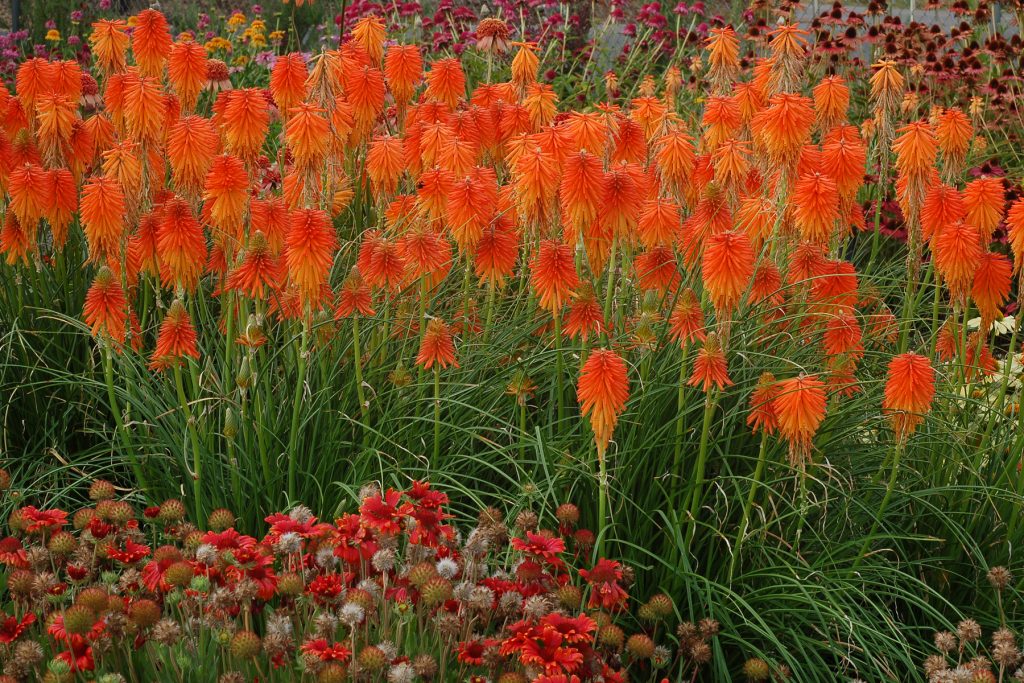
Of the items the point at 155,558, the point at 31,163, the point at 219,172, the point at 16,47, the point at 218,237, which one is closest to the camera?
the point at 155,558

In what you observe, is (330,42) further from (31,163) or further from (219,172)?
(219,172)

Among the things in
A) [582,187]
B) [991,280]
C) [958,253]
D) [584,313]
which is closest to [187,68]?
[582,187]

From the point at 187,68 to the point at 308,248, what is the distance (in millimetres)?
1239

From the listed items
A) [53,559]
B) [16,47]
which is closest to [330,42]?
[16,47]

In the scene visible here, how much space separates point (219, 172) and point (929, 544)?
90.0 inches

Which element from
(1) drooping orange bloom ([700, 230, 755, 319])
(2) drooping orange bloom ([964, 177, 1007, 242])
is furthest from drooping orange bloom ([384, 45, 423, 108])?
(2) drooping orange bloom ([964, 177, 1007, 242])

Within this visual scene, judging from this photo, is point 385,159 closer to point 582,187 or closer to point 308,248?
point 308,248

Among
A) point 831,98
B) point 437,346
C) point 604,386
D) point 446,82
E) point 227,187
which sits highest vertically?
point 831,98

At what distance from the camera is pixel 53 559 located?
2.83 m

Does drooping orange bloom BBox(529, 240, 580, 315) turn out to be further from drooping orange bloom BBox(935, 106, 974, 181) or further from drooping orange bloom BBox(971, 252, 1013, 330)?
drooping orange bloom BBox(935, 106, 974, 181)

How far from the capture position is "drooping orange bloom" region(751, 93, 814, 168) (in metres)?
3.61

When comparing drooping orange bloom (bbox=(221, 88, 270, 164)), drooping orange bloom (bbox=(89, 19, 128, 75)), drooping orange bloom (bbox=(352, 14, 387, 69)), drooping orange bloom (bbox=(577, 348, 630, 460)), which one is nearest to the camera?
drooping orange bloom (bbox=(577, 348, 630, 460))

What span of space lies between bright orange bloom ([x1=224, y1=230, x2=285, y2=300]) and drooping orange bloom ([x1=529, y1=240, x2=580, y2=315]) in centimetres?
70

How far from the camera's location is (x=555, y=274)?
129 inches
